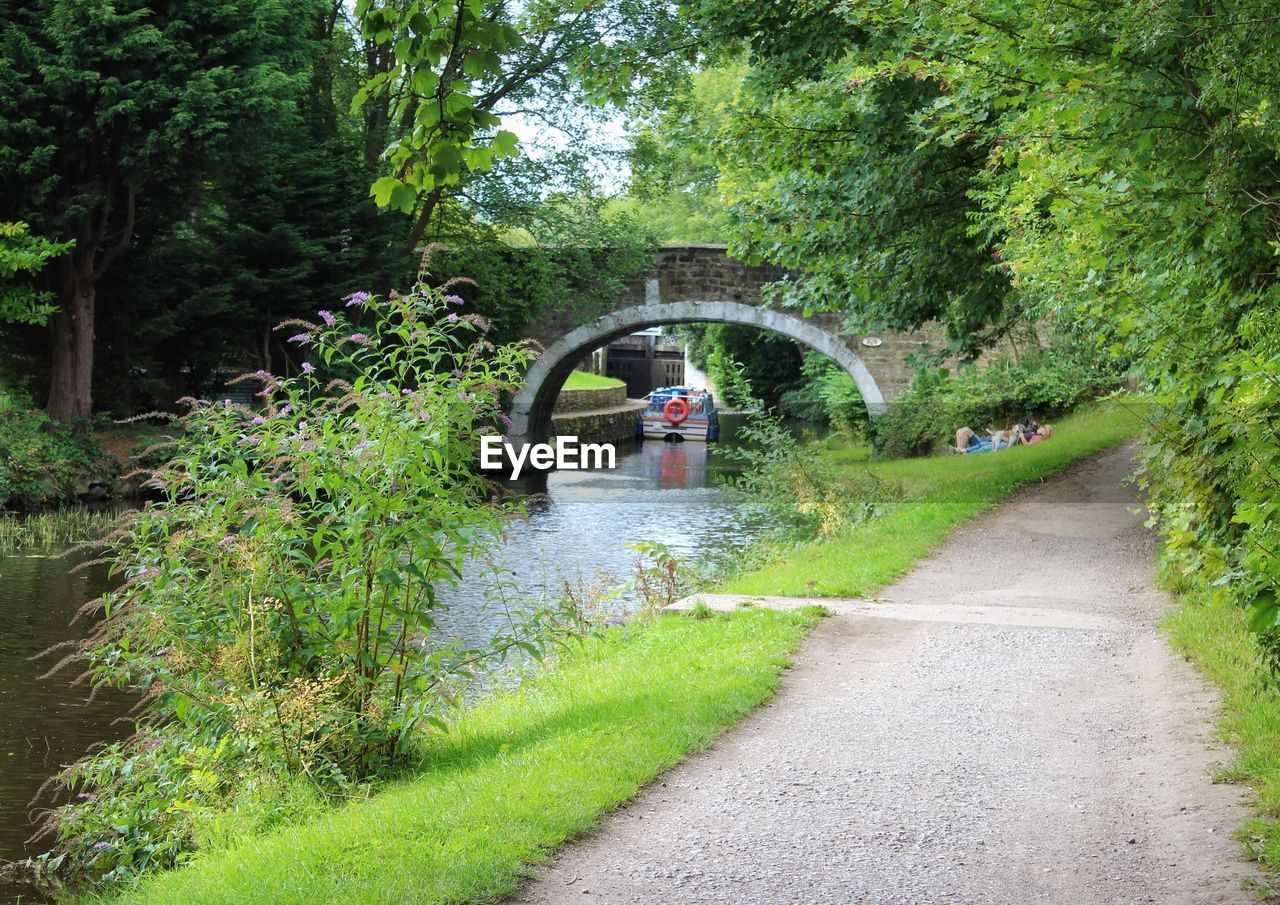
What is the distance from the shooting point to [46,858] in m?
5.97

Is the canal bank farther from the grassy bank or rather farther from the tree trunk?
the tree trunk

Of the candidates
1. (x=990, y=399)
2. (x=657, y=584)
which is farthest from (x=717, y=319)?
(x=657, y=584)

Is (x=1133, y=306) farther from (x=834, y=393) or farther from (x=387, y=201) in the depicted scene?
(x=834, y=393)

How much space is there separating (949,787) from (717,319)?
23516 millimetres

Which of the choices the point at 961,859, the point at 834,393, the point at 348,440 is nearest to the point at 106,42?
the point at 348,440

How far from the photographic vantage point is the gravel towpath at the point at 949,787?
13.8 ft

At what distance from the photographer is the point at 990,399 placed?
2333 centimetres

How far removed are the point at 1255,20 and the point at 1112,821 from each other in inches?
115

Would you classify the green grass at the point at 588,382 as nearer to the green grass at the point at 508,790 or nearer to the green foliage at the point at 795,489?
the green foliage at the point at 795,489

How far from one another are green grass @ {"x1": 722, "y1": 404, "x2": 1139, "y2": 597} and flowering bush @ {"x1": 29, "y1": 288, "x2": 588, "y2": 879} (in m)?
3.85

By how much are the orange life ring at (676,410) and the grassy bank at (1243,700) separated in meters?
32.0

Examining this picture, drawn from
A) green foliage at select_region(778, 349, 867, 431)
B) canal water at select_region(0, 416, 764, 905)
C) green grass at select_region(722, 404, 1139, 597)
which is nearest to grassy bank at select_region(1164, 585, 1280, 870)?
green grass at select_region(722, 404, 1139, 597)

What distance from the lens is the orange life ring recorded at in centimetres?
4044

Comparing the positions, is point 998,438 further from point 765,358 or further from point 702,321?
point 765,358
